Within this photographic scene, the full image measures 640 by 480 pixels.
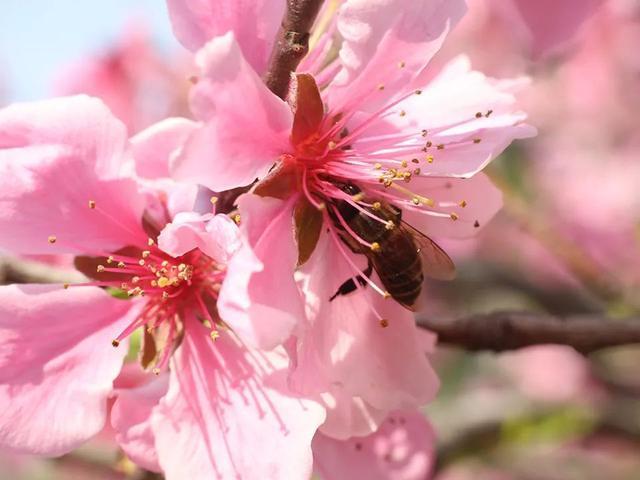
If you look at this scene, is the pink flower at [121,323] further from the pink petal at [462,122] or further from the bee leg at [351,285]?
the pink petal at [462,122]

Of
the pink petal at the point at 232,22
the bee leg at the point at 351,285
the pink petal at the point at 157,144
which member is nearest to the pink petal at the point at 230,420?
the bee leg at the point at 351,285

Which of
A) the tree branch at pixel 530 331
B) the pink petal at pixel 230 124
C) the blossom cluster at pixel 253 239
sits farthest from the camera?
the tree branch at pixel 530 331

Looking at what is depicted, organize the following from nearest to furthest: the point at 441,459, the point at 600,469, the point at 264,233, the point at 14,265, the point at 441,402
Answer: the point at 264,233
the point at 14,265
the point at 441,459
the point at 441,402
the point at 600,469

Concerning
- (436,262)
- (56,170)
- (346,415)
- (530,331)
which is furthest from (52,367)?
(530,331)

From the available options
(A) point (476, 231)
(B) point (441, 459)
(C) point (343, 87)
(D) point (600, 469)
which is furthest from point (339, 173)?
(D) point (600, 469)

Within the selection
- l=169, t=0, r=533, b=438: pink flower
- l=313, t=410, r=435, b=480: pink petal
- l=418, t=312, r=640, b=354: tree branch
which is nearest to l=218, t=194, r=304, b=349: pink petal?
l=169, t=0, r=533, b=438: pink flower

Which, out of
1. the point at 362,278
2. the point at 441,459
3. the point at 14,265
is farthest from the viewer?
the point at 441,459

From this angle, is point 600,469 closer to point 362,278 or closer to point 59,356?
point 362,278
